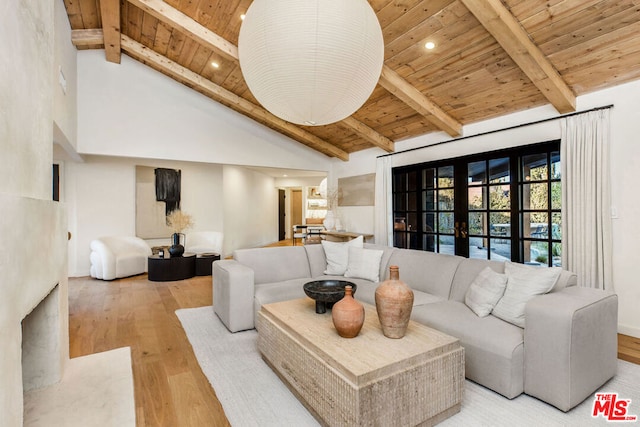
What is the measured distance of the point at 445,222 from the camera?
16.0 feet

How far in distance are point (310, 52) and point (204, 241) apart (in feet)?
20.3

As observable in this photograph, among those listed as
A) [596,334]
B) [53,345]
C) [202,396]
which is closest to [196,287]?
[53,345]

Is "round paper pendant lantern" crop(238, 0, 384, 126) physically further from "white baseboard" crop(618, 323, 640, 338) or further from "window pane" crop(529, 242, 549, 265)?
"white baseboard" crop(618, 323, 640, 338)

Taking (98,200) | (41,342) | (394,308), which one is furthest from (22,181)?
(98,200)

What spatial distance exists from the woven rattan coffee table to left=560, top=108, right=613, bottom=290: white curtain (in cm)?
234

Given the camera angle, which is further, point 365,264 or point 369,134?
point 369,134

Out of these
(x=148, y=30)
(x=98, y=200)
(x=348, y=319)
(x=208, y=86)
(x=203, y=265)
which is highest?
(x=148, y=30)

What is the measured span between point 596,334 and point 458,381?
0.98 meters

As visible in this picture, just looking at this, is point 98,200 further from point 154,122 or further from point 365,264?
point 365,264


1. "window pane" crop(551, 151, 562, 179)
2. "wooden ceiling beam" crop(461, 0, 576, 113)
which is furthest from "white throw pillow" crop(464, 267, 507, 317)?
"wooden ceiling beam" crop(461, 0, 576, 113)

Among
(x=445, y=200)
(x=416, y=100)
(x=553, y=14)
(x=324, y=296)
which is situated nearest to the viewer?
(x=324, y=296)

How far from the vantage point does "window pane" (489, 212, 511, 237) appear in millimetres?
4090

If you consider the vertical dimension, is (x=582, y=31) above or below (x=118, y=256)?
above

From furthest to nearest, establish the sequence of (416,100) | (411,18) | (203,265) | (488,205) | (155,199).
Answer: (155,199), (203,265), (488,205), (416,100), (411,18)
